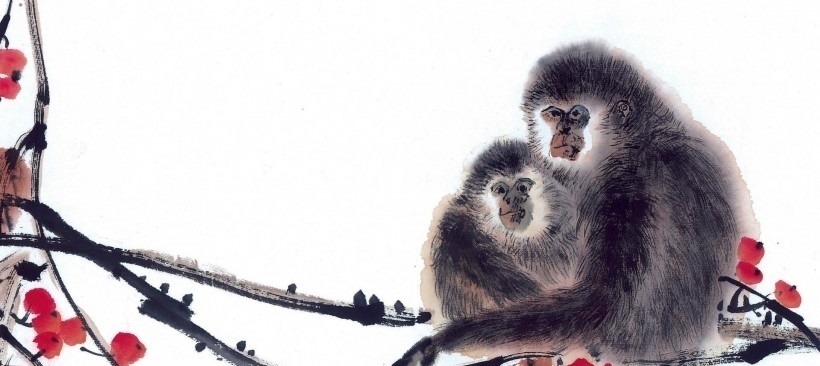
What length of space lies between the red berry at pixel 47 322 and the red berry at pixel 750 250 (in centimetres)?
75

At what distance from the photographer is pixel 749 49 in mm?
585

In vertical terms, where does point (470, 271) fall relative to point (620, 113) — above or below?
below

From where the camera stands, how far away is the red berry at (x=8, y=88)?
60 centimetres

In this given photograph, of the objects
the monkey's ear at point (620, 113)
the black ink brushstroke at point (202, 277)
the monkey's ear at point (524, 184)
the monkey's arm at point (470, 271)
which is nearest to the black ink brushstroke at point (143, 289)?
the black ink brushstroke at point (202, 277)

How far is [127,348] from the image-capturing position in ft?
1.96

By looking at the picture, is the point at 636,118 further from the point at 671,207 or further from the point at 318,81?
the point at 318,81

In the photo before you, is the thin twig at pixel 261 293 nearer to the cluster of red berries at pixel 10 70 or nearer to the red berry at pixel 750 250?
the cluster of red berries at pixel 10 70

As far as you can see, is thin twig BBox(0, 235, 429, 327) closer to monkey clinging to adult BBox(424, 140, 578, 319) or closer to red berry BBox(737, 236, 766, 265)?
monkey clinging to adult BBox(424, 140, 578, 319)

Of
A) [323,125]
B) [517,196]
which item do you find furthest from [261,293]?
[517,196]

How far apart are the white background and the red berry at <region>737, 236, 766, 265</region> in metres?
0.02

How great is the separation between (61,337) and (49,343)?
15 mm

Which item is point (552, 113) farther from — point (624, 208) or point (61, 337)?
point (61, 337)

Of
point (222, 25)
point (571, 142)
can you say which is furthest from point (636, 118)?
point (222, 25)

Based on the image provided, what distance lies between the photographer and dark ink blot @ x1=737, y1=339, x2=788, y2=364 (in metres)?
0.59
